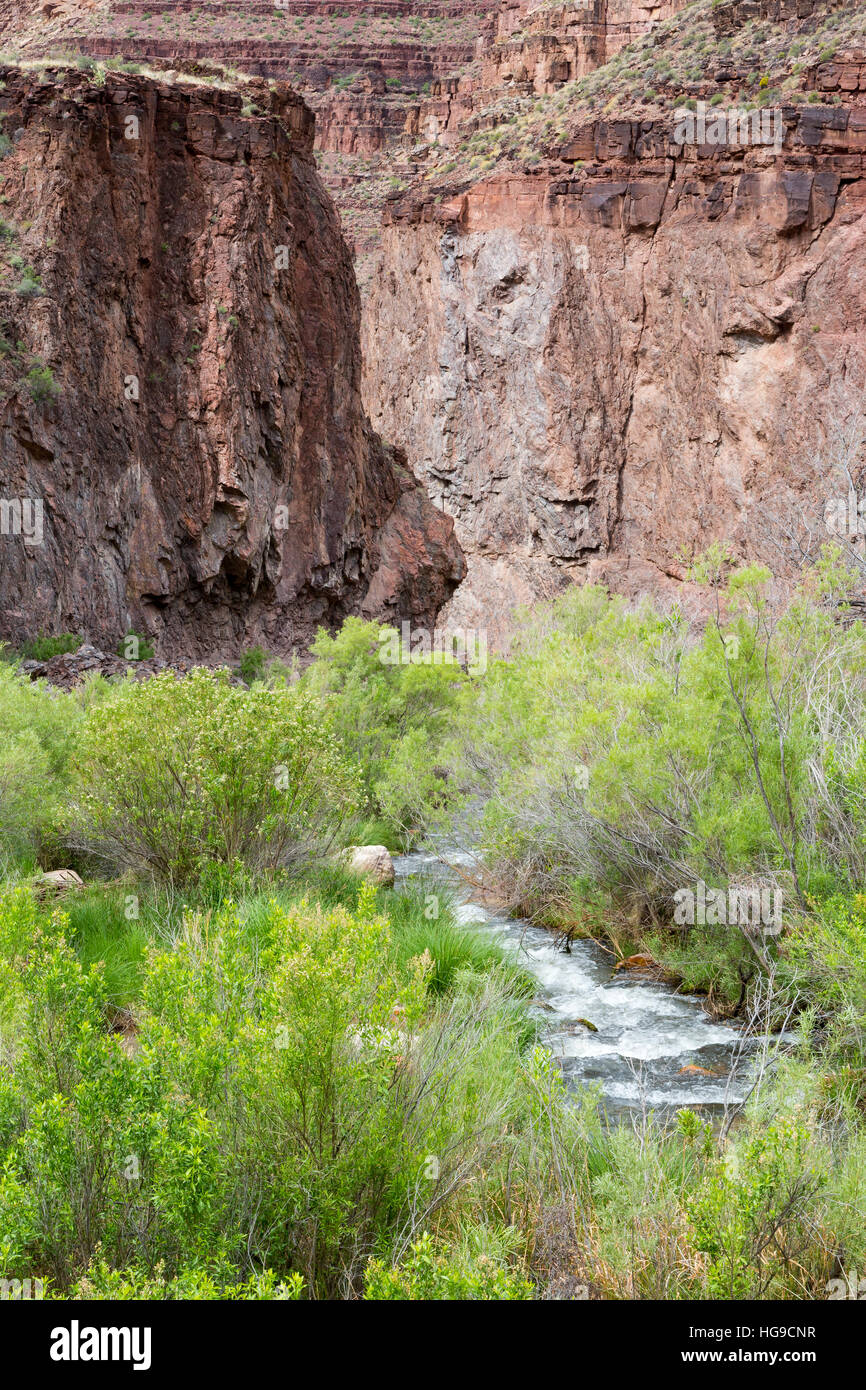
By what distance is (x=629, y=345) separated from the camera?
1550 inches

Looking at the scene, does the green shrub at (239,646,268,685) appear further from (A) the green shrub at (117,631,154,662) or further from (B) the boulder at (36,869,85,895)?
(B) the boulder at (36,869,85,895)

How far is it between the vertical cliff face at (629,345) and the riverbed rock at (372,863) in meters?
23.4

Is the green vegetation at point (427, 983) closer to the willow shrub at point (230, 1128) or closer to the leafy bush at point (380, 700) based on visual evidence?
the willow shrub at point (230, 1128)

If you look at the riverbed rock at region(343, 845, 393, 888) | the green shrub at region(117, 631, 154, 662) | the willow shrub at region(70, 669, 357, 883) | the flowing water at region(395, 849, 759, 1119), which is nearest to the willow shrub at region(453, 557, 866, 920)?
the flowing water at region(395, 849, 759, 1119)

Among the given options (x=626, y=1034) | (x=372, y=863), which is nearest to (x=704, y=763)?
(x=626, y=1034)

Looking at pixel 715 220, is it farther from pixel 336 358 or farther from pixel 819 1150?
pixel 819 1150

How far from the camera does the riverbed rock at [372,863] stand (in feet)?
32.4

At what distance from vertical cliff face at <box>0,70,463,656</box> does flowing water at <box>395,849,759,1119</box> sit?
9915 millimetres

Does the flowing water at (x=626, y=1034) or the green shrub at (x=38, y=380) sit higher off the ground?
the green shrub at (x=38, y=380)

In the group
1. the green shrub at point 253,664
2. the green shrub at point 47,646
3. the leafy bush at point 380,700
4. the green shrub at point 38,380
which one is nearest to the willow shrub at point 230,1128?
the leafy bush at point 380,700

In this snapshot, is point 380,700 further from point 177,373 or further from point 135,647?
point 177,373

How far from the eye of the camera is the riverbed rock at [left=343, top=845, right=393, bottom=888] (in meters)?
9.88
